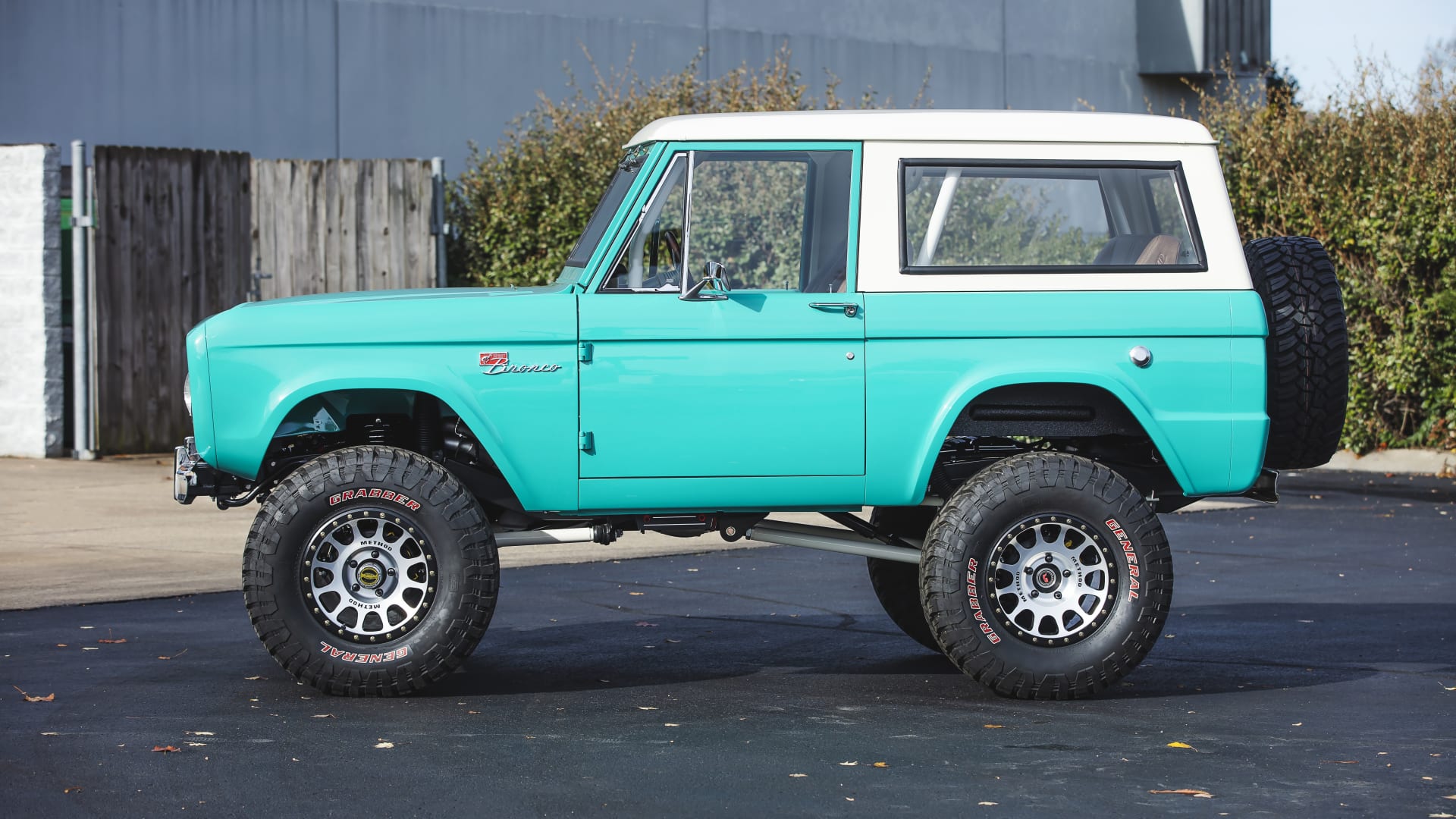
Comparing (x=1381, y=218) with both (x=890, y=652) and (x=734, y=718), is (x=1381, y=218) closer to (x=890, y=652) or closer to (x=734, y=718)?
(x=890, y=652)

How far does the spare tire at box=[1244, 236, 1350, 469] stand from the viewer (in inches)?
291

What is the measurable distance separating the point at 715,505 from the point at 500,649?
4.84 feet

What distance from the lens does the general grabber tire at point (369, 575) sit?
23.0 ft

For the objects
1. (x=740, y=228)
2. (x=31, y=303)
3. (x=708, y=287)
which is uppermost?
(x=740, y=228)

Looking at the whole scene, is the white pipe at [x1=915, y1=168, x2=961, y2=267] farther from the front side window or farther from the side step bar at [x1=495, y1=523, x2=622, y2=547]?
the side step bar at [x1=495, y1=523, x2=622, y2=547]

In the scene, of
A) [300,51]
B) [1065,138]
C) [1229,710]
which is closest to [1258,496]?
[1229,710]

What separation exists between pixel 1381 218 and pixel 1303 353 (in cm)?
934

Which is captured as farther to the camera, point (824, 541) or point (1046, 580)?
point (824, 541)

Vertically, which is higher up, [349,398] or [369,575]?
[349,398]

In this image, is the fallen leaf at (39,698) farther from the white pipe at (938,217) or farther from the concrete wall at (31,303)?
the concrete wall at (31,303)

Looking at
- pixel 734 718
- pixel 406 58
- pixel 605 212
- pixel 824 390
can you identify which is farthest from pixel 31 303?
pixel 734 718

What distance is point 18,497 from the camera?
13.3 metres

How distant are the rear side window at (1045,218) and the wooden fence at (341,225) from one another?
10.3 m

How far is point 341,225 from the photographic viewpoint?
17.1 m
